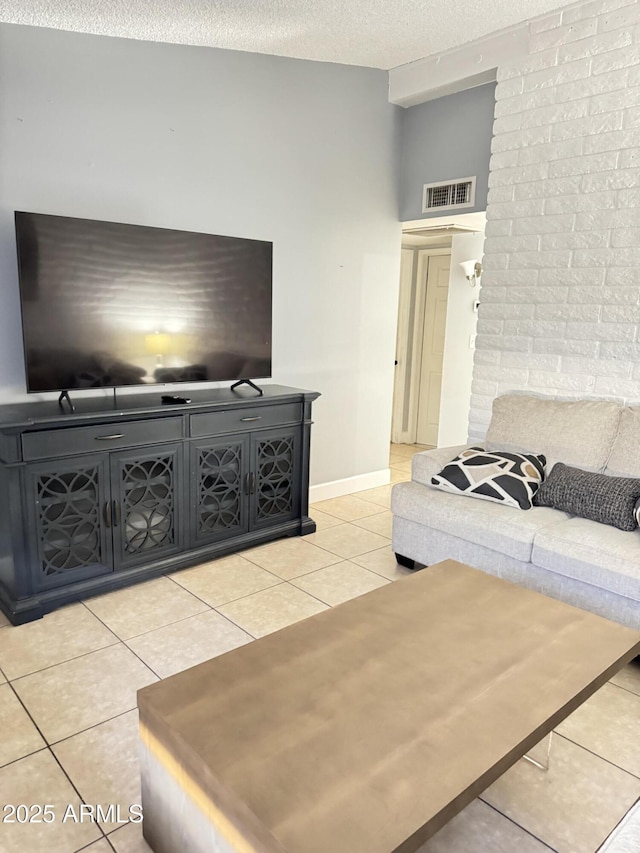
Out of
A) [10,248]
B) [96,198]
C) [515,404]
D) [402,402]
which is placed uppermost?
[96,198]

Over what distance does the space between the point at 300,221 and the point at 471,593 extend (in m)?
2.69

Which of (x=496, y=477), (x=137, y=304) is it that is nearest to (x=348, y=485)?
(x=496, y=477)

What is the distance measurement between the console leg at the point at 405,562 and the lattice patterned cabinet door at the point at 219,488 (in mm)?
860

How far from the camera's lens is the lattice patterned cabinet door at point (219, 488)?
10.2ft

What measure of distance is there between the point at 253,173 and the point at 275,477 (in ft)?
5.91

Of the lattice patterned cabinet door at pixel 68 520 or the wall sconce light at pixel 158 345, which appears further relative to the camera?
the wall sconce light at pixel 158 345

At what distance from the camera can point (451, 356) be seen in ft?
17.3

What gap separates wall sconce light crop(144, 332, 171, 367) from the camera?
2969 mm

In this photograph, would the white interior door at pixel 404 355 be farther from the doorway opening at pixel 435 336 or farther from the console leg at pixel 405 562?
the console leg at pixel 405 562

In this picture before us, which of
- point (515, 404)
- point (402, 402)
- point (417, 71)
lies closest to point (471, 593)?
point (515, 404)

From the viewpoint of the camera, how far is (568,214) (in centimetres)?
327

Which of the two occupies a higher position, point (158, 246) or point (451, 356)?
point (158, 246)

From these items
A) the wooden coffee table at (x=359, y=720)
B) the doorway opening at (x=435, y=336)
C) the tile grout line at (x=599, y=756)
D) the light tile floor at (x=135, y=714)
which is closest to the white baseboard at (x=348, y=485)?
the doorway opening at (x=435, y=336)

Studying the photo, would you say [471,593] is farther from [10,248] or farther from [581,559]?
[10,248]
